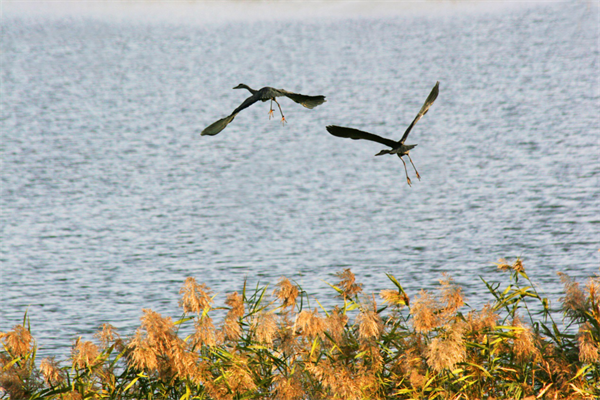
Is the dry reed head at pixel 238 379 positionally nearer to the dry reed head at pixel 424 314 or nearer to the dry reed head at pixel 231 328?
the dry reed head at pixel 231 328

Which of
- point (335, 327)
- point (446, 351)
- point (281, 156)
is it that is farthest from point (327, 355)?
point (281, 156)

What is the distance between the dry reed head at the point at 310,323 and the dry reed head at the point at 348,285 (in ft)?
0.74

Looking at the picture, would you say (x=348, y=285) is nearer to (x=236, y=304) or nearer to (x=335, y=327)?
(x=335, y=327)

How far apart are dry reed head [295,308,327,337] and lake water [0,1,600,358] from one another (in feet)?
7.08

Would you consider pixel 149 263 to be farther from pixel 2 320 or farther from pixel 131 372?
pixel 131 372

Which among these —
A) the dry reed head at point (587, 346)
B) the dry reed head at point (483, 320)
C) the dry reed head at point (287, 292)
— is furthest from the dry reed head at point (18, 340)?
the dry reed head at point (587, 346)

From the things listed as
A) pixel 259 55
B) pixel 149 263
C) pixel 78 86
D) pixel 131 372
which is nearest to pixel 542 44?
pixel 259 55

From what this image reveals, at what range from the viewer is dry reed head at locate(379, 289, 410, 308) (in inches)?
98.7

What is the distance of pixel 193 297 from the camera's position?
239 centimetres

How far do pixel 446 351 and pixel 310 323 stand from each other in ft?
1.81

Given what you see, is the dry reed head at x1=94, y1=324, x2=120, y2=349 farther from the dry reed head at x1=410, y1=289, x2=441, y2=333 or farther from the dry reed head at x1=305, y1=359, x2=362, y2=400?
the dry reed head at x1=410, y1=289, x2=441, y2=333

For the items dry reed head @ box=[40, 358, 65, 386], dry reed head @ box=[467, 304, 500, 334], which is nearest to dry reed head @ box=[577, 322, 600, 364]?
dry reed head @ box=[467, 304, 500, 334]

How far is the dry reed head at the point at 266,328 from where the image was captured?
2.42 metres

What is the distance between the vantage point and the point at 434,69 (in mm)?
17703
